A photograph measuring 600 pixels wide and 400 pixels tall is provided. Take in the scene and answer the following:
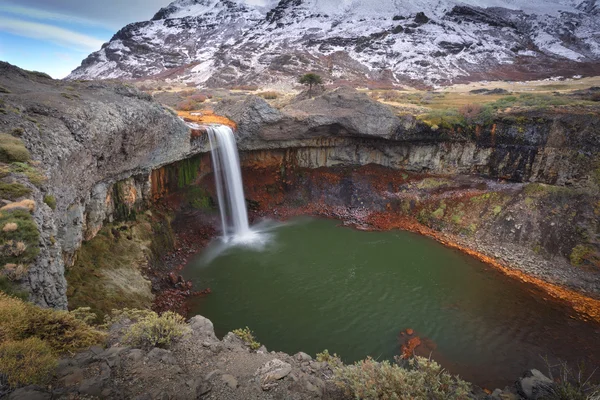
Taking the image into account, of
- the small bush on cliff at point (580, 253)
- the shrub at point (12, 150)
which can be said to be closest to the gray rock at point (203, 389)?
the shrub at point (12, 150)

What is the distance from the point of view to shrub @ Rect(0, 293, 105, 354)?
604cm

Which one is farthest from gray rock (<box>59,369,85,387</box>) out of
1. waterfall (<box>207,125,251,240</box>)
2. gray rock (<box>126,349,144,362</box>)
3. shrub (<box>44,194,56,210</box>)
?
waterfall (<box>207,125,251,240</box>)

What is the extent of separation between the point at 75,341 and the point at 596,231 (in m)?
28.4

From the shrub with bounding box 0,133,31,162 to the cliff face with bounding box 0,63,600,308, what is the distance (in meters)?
0.42

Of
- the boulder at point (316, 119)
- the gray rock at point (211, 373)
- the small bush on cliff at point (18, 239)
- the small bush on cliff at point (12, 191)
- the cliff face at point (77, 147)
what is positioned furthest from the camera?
the boulder at point (316, 119)

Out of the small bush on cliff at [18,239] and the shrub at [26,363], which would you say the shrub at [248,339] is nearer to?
the shrub at [26,363]

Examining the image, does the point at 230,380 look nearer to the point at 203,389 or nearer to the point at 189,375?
the point at 203,389

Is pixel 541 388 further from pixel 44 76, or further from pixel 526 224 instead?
pixel 44 76

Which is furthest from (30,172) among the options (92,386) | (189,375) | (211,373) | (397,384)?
(397,384)

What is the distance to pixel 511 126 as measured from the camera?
85.5 ft

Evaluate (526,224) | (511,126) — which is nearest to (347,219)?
(526,224)

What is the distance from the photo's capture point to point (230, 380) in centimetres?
762

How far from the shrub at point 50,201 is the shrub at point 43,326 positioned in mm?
4687

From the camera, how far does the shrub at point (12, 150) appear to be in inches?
412
